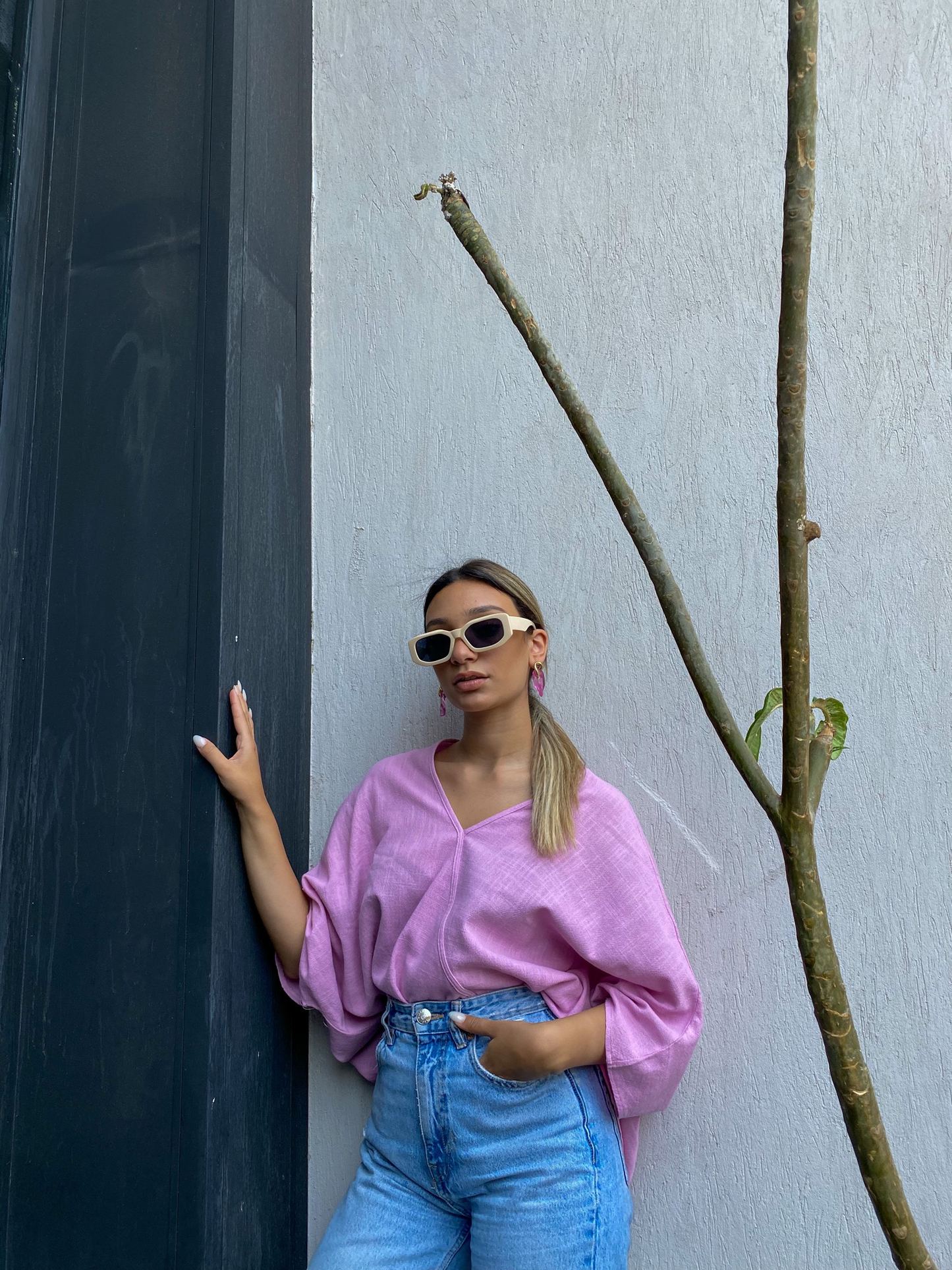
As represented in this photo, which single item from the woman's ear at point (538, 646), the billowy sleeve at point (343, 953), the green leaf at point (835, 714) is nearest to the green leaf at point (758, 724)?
the green leaf at point (835, 714)

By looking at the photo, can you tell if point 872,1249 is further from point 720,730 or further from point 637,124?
point 637,124

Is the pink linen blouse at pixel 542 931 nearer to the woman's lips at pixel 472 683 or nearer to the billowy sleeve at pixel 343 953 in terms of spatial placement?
the billowy sleeve at pixel 343 953

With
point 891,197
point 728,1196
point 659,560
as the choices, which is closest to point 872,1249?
point 728,1196

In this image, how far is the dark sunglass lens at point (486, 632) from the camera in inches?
68.2

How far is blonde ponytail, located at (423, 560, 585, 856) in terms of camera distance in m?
1.71

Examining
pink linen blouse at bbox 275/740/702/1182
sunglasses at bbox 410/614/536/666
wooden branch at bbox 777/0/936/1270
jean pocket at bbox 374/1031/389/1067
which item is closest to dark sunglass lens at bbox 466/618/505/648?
sunglasses at bbox 410/614/536/666

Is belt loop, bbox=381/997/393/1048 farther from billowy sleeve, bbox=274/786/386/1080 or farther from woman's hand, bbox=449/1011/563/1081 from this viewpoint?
woman's hand, bbox=449/1011/563/1081

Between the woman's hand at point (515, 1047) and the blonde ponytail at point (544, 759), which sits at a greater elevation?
the blonde ponytail at point (544, 759)

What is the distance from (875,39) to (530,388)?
0.89 meters

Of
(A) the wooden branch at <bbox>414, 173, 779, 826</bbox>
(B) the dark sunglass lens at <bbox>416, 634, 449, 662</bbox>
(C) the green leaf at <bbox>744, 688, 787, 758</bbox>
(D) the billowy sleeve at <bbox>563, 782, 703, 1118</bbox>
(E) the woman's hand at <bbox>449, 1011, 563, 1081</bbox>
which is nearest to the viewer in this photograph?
(A) the wooden branch at <bbox>414, 173, 779, 826</bbox>

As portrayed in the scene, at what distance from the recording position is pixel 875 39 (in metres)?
2.01

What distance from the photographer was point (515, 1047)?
1.56 meters

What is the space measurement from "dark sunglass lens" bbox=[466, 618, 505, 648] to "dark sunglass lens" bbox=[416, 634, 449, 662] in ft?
0.15

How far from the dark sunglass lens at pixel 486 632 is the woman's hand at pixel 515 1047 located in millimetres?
564
